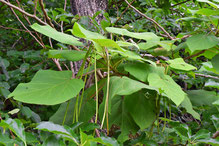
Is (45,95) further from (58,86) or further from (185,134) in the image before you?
(185,134)

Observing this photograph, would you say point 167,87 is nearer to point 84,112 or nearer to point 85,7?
point 84,112

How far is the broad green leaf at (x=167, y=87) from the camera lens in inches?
20.7

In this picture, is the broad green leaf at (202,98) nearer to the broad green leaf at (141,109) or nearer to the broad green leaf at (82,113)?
the broad green leaf at (141,109)

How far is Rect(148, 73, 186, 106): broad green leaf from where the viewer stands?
0.52m

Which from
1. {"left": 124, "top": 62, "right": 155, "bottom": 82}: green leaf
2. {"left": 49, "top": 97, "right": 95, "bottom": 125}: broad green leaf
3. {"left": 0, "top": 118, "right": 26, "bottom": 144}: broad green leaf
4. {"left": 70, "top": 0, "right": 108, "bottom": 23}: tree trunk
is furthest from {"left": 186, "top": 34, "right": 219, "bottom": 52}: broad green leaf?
{"left": 70, "top": 0, "right": 108, "bottom": 23}: tree trunk

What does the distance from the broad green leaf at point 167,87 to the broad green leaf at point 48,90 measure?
201mm

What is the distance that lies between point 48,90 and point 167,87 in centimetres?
32

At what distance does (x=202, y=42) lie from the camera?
677mm

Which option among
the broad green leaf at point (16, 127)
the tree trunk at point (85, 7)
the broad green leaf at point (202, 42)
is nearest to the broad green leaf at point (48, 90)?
the broad green leaf at point (16, 127)

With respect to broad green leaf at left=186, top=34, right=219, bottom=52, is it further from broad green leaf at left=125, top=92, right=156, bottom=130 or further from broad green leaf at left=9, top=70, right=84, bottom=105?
broad green leaf at left=9, top=70, right=84, bottom=105

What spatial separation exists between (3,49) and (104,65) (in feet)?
6.19

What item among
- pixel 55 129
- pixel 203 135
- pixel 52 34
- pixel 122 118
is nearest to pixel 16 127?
pixel 55 129

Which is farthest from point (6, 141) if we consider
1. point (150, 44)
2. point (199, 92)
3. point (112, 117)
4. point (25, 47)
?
point (25, 47)

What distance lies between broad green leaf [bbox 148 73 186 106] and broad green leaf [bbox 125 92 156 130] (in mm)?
93
